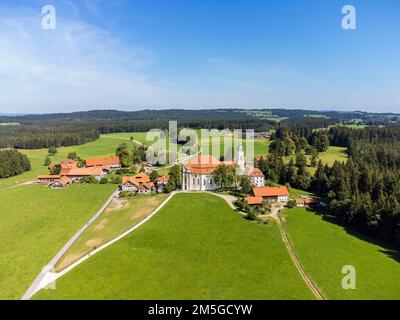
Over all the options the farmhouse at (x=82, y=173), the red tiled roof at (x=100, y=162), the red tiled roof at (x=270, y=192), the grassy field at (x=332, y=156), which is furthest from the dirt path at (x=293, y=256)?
the red tiled roof at (x=100, y=162)

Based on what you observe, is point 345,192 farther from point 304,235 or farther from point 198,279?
point 198,279

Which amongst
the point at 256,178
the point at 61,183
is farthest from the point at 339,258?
the point at 61,183

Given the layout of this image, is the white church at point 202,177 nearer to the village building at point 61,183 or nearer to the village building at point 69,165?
the village building at point 61,183

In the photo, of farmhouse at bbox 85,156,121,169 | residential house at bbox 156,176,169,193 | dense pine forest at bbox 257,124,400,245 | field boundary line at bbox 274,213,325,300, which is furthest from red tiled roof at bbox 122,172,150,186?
field boundary line at bbox 274,213,325,300

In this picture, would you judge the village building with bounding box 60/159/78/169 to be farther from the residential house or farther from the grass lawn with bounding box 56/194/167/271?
the residential house

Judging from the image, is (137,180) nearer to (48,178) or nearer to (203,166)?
(203,166)
